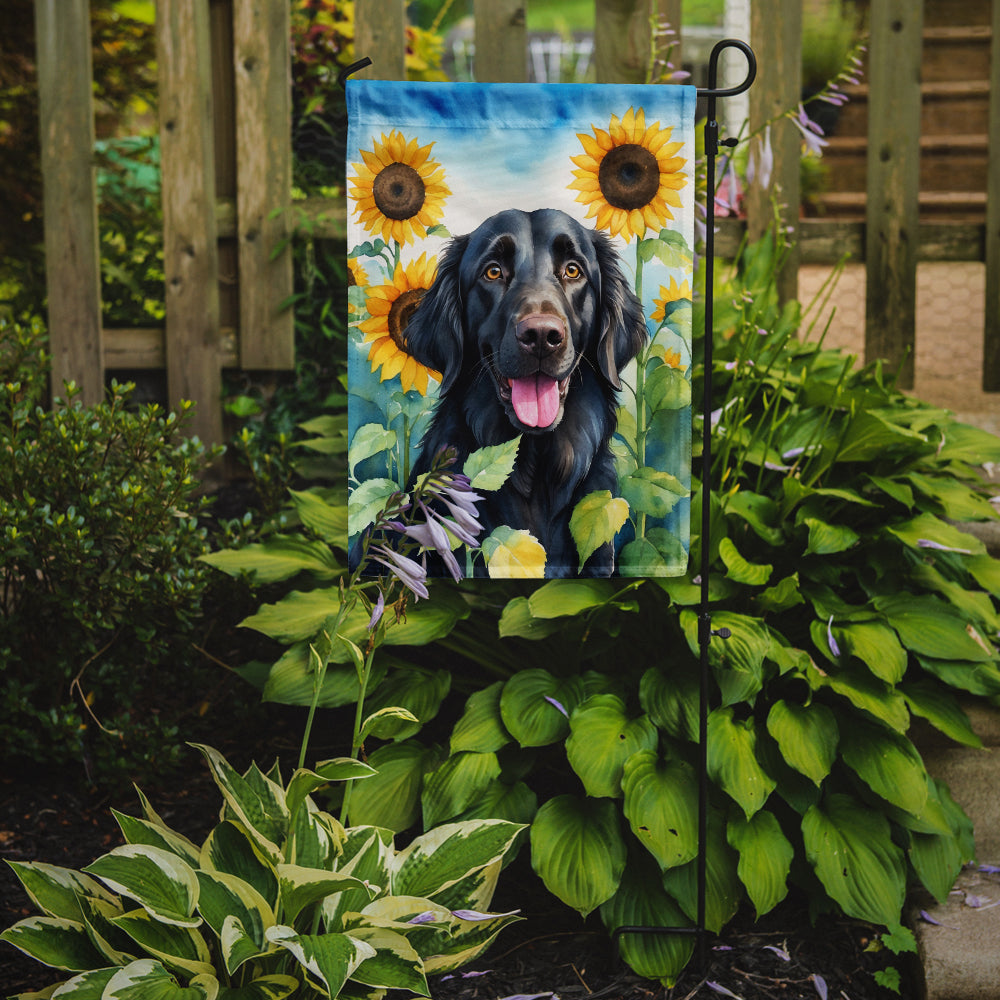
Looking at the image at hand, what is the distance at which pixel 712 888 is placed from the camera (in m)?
1.92

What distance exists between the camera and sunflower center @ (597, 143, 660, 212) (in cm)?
187

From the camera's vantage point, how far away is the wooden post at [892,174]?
328 cm

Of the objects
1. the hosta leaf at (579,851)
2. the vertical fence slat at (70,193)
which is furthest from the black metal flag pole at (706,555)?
the vertical fence slat at (70,193)

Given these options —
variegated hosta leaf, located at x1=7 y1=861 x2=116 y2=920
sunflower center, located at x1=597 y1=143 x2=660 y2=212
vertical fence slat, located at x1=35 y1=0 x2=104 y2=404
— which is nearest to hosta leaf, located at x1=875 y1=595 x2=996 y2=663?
sunflower center, located at x1=597 y1=143 x2=660 y2=212

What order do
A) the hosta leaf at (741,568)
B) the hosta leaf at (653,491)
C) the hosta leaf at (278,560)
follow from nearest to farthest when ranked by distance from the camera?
the hosta leaf at (653,491), the hosta leaf at (741,568), the hosta leaf at (278,560)

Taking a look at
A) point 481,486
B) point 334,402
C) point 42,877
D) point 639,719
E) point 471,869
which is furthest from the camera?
point 334,402

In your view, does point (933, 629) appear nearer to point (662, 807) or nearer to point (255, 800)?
point (662, 807)

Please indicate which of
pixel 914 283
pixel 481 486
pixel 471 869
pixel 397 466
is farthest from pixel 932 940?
pixel 914 283

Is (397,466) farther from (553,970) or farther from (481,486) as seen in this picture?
Answer: (553,970)

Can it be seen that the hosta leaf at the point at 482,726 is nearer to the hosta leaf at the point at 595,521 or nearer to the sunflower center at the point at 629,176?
the hosta leaf at the point at 595,521

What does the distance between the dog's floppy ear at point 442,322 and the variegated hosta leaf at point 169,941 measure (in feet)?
3.33

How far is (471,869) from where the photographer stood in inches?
67.8

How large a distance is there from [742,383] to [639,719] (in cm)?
90

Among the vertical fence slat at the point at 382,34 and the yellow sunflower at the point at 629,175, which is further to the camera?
the vertical fence slat at the point at 382,34
